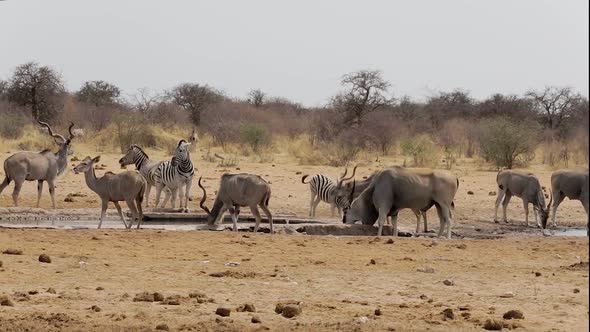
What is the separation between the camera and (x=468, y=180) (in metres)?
25.6

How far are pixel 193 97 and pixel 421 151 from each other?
2339 centimetres

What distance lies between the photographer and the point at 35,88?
43656 millimetres

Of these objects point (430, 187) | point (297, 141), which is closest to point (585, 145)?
point (430, 187)

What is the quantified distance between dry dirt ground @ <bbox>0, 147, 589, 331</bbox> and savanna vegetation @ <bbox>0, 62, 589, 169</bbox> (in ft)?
47.6

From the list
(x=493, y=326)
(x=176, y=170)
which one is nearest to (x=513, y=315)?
(x=493, y=326)

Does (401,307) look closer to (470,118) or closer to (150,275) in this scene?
(150,275)

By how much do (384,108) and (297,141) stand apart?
783 centimetres

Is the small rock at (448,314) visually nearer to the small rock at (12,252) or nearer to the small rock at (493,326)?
the small rock at (493,326)

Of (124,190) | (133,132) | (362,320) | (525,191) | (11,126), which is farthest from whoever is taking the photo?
(11,126)

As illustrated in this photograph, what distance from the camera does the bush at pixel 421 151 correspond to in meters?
31.1

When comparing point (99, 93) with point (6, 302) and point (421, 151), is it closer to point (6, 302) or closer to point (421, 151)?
point (421, 151)

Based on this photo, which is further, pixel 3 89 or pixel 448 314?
pixel 3 89

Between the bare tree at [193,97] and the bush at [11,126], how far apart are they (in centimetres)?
1499

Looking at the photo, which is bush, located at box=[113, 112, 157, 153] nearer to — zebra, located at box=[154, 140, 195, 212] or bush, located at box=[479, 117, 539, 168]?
bush, located at box=[479, 117, 539, 168]
